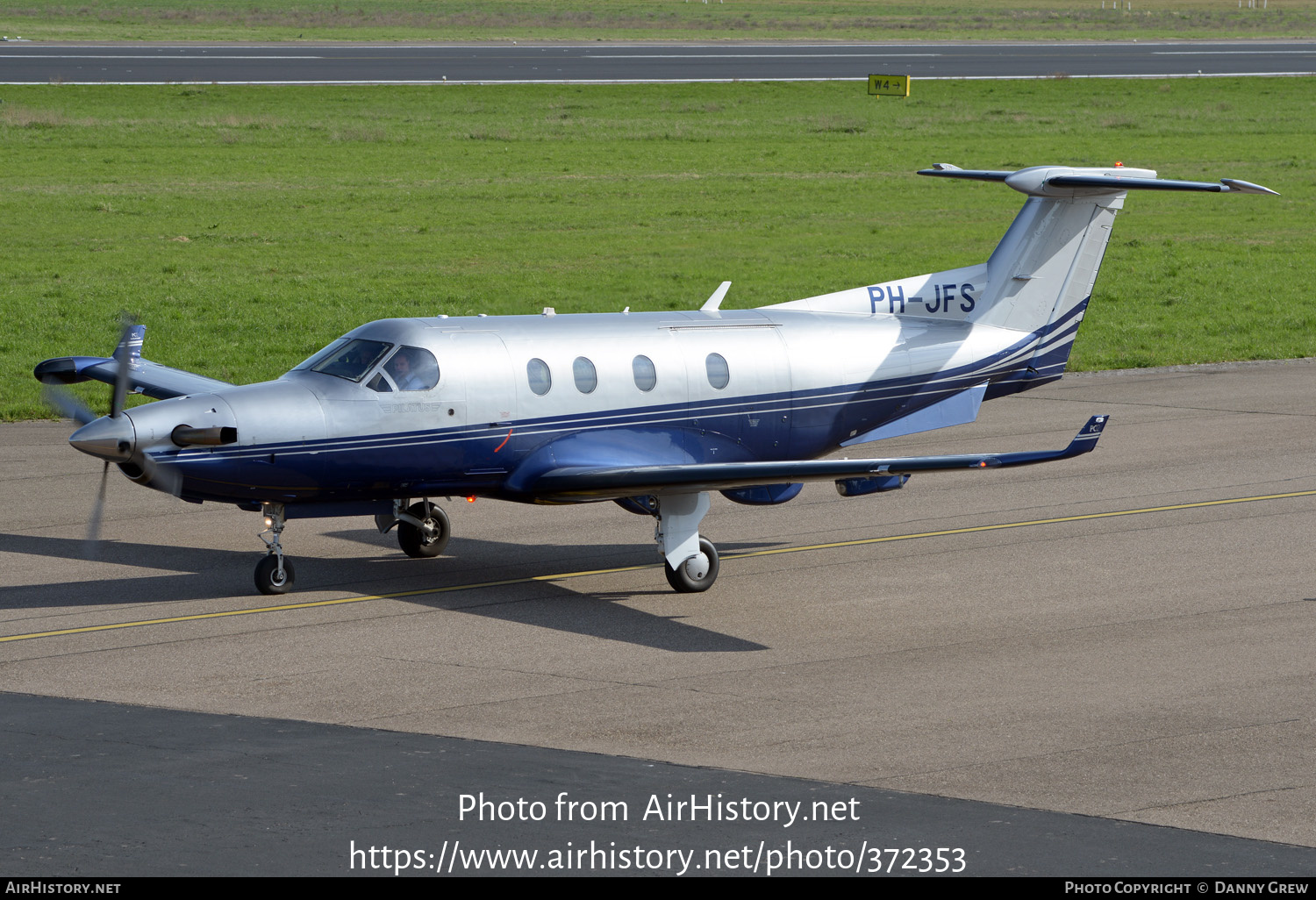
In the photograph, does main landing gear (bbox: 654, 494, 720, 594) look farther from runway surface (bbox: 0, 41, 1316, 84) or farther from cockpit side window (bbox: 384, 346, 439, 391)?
runway surface (bbox: 0, 41, 1316, 84)

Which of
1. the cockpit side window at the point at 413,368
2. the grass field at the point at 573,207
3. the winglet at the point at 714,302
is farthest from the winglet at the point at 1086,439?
the grass field at the point at 573,207

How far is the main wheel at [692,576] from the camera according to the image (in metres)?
18.0

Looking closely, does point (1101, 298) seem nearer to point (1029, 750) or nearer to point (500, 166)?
point (500, 166)

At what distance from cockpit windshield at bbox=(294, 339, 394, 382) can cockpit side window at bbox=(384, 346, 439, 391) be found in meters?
0.16

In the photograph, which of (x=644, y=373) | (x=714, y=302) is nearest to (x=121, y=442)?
(x=644, y=373)

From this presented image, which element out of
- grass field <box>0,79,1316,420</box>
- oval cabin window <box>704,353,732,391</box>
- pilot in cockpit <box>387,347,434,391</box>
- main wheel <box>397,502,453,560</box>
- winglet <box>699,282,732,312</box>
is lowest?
main wheel <box>397,502,453,560</box>

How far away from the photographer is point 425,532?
19.6 meters

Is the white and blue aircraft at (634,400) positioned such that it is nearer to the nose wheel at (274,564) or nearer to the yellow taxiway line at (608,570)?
the nose wheel at (274,564)

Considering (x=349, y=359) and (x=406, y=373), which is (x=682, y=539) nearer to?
(x=406, y=373)

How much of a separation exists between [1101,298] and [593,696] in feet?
95.3

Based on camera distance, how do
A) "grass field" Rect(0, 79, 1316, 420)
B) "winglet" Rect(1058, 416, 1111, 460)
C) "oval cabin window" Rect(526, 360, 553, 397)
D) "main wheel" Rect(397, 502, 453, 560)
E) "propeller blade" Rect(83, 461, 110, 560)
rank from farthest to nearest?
"grass field" Rect(0, 79, 1316, 420) → "main wheel" Rect(397, 502, 453, 560) → "oval cabin window" Rect(526, 360, 553, 397) → "propeller blade" Rect(83, 461, 110, 560) → "winglet" Rect(1058, 416, 1111, 460)

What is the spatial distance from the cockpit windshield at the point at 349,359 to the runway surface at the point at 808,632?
95.3 inches

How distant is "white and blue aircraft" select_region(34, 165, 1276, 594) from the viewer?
16797 millimetres

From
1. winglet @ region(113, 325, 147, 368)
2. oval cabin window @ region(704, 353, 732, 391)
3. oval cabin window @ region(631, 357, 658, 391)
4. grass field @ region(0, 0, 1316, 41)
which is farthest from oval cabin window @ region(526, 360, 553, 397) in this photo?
grass field @ region(0, 0, 1316, 41)
